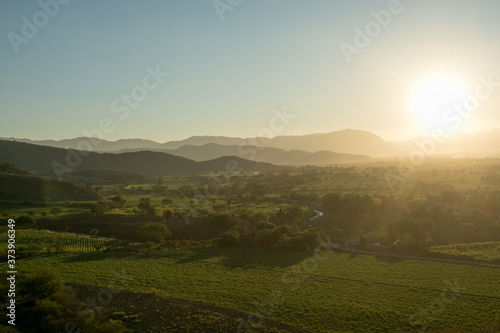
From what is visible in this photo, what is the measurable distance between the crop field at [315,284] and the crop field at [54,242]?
368 centimetres

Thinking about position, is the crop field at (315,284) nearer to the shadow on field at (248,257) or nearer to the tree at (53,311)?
the shadow on field at (248,257)

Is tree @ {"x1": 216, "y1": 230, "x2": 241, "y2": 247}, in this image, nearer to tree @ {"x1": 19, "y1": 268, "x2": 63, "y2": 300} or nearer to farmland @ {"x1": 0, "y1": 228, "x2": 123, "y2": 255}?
farmland @ {"x1": 0, "y1": 228, "x2": 123, "y2": 255}

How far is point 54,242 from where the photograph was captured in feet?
149

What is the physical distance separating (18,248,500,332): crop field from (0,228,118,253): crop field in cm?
368

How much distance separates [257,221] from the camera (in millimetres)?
56219

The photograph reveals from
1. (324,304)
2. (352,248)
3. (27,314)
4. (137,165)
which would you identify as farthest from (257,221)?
(137,165)

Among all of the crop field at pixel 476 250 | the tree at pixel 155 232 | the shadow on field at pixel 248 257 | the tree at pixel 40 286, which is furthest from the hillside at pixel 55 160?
the crop field at pixel 476 250

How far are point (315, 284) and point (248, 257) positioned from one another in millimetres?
11455

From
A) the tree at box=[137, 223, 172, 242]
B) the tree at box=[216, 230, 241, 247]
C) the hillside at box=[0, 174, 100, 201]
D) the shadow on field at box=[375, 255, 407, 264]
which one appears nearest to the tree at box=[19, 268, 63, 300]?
the tree at box=[216, 230, 241, 247]

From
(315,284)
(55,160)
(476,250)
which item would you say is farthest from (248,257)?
(55,160)

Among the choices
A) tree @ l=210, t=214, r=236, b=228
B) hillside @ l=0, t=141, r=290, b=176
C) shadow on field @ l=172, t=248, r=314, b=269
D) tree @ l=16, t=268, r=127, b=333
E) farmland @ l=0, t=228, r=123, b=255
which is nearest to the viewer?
tree @ l=16, t=268, r=127, b=333

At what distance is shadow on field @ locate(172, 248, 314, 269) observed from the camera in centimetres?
3791

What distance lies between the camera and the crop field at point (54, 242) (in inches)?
1616

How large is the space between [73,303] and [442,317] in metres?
29.0
